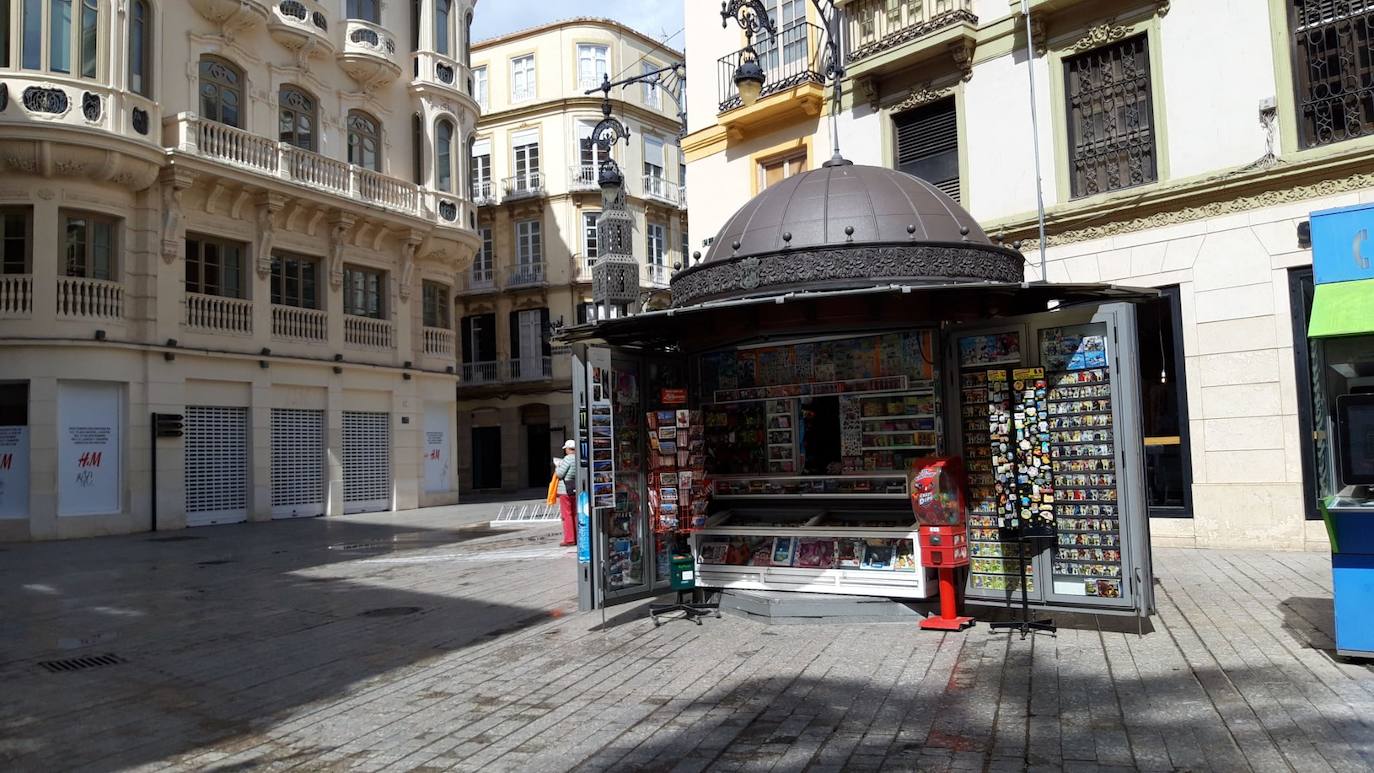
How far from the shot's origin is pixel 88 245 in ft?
67.9

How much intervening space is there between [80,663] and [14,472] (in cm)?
1403

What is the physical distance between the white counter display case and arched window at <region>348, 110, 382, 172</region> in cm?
2077

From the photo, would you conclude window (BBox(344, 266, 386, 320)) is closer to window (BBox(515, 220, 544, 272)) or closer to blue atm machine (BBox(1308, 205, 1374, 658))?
window (BBox(515, 220, 544, 272))

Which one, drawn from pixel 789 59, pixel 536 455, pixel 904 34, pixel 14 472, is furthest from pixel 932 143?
pixel 536 455

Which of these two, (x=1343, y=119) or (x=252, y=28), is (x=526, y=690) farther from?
(x=252, y=28)

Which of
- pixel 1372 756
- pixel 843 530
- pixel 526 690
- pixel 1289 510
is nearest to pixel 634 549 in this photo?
pixel 843 530

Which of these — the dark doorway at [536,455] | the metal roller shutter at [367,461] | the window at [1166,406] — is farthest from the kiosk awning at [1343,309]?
the dark doorway at [536,455]

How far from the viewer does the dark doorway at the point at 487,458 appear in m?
41.7

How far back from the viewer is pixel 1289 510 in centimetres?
1206

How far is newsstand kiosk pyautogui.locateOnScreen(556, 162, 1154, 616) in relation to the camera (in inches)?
319

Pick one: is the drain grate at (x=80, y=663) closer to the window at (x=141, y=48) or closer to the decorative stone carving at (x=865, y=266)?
the decorative stone carving at (x=865, y=266)

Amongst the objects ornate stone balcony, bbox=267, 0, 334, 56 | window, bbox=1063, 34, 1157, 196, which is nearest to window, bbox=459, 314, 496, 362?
ornate stone balcony, bbox=267, 0, 334, 56

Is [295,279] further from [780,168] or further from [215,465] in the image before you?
[780,168]

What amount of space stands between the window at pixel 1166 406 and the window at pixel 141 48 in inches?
805
